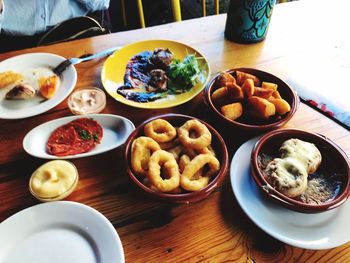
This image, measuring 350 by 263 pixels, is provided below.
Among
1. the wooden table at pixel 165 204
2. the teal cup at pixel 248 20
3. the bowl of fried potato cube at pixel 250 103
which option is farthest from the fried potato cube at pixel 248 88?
the teal cup at pixel 248 20

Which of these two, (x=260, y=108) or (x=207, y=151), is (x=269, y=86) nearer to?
(x=260, y=108)

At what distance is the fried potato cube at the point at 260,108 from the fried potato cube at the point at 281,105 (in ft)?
0.07

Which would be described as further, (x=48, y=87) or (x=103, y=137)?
(x=48, y=87)

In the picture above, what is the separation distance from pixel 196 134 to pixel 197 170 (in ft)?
0.41

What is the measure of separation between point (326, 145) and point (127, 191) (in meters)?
Result: 0.56

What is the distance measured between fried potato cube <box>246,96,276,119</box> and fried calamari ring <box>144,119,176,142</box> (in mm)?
264

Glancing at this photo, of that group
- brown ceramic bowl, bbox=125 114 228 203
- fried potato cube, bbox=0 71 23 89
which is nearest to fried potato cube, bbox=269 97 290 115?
brown ceramic bowl, bbox=125 114 228 203

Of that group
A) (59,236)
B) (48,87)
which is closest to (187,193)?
(59,236)

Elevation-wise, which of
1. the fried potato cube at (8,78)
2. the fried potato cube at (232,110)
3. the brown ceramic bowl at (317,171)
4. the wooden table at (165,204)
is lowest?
the wooden table at (165,204)

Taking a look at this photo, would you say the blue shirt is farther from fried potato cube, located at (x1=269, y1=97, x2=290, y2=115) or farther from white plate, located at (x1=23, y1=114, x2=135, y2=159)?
fried potato cube, located at (x1=269, y1=97, x2=290, y2=115)

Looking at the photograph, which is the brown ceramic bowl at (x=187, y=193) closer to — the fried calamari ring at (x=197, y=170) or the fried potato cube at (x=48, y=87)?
the fried calamari ring at (x=197, y=170)

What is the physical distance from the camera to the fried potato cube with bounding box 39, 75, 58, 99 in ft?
3.42

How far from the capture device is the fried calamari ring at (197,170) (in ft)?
2.32

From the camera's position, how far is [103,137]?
0.92m
